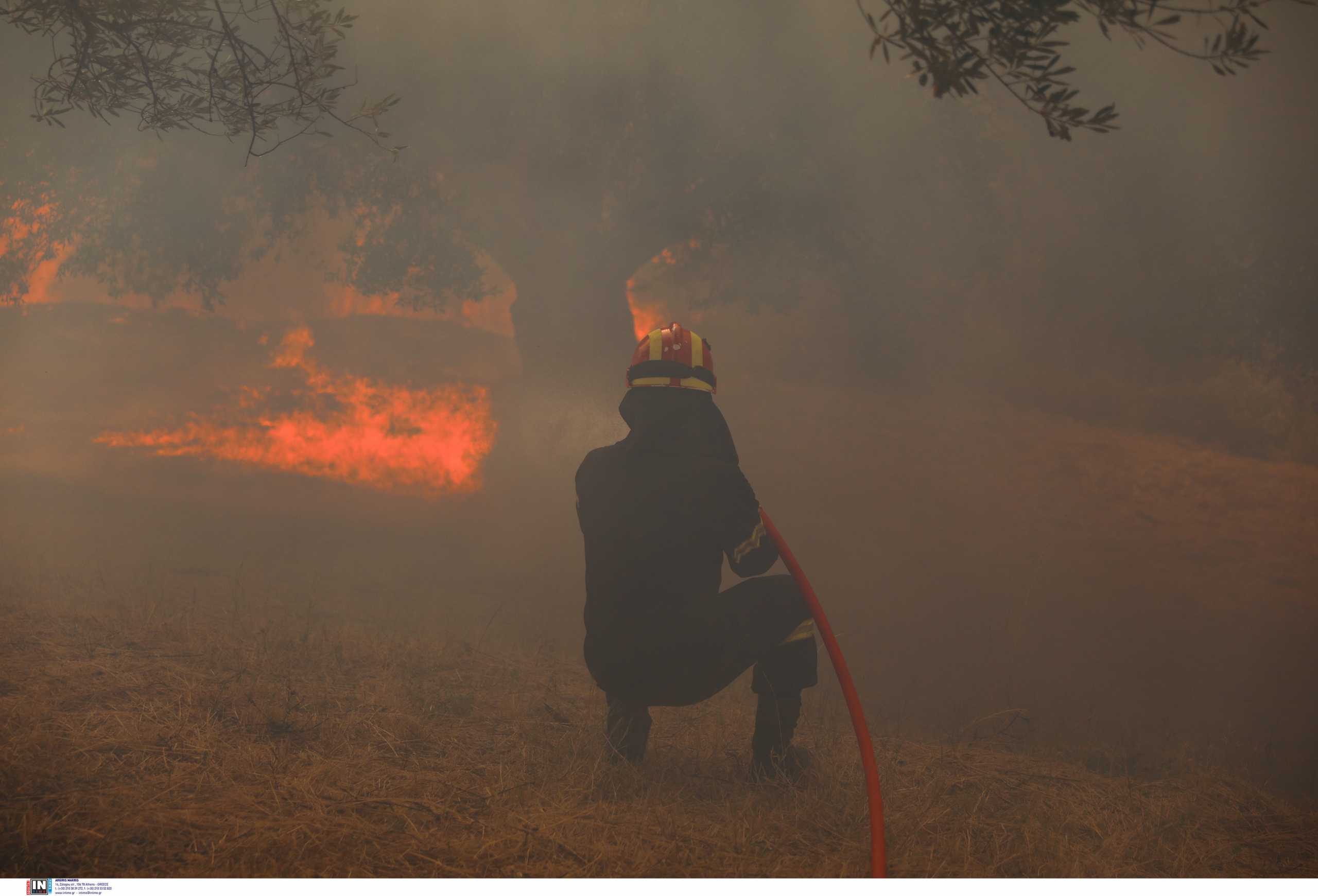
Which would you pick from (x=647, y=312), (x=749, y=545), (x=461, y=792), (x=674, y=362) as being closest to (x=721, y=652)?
(x=749, y=545)

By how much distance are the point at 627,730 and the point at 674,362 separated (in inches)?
71.6

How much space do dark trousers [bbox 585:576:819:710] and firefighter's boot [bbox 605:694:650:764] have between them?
0.12 meters

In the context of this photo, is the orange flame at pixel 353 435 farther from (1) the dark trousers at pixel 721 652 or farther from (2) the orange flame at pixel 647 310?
(1) the dark trousers at pixel 721 652

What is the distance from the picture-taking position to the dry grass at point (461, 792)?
2.65 metres

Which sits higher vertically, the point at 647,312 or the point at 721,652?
the point at 647,312

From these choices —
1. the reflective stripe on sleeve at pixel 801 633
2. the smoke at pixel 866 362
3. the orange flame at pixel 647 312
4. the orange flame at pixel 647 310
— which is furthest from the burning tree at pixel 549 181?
the reflective stripe on sleeve at pixel 801 633

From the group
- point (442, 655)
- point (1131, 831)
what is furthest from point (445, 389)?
point (1131, 831)

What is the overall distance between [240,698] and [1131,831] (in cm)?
444

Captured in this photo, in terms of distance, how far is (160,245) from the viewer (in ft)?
35.2

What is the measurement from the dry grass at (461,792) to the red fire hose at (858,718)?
0.13 m

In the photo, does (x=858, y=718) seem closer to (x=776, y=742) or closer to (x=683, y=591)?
(x=776, y=742)

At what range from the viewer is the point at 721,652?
3.44m

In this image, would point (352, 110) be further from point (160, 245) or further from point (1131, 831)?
point (1131, 831)

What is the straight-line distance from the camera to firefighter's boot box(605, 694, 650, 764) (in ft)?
12.3
